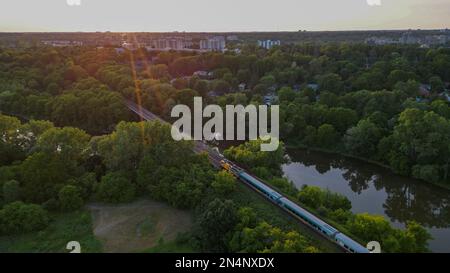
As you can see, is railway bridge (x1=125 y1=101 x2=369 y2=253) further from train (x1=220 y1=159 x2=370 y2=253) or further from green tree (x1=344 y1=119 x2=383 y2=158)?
green tree (x1=344 y1=119 x2=383 y2=158)

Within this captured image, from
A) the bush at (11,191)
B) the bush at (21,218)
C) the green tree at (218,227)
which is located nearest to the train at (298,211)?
the green tree at (218,227)

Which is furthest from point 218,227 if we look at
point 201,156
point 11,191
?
point 11,191

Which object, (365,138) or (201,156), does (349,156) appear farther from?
(201,156)

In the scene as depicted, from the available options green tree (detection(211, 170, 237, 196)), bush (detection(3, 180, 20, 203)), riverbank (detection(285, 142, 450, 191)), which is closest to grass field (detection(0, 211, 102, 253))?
bush (detection(3, 180, 20, 203))

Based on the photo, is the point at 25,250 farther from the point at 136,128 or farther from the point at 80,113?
the point at 80,113
